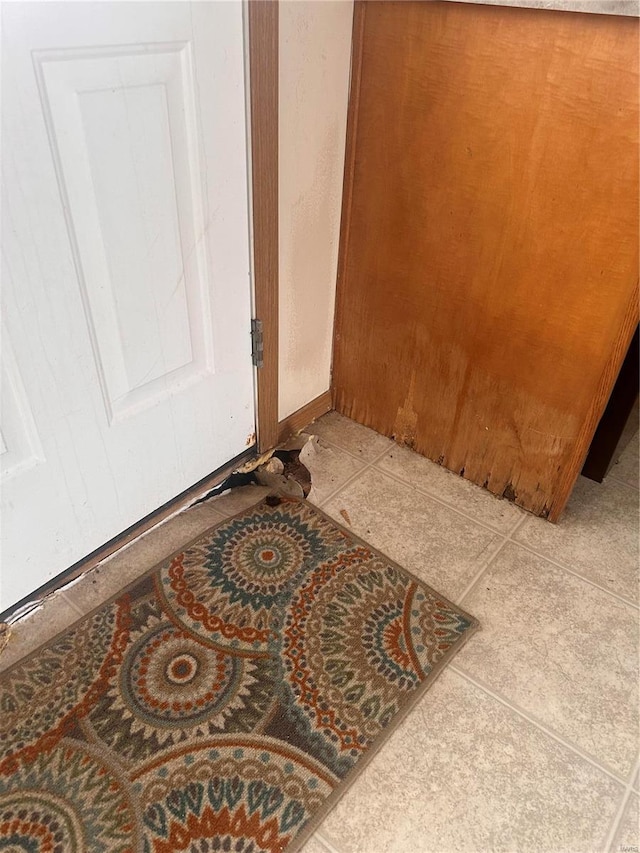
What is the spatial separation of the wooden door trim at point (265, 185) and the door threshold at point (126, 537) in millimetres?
118

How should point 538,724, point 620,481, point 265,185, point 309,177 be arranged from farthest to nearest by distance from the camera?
point 620,481 → point 309,177 → point 265,185 → point 538,724

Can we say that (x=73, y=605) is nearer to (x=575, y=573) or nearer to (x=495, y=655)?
(x=495, y=655)

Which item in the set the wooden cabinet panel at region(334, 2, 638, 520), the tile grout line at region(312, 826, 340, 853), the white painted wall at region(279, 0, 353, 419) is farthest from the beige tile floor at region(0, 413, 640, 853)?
the white painted wall at region(279, 0, 353, 419)

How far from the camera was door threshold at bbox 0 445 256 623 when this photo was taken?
106 centimetres

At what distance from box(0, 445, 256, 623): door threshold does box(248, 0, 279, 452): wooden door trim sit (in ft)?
0.39

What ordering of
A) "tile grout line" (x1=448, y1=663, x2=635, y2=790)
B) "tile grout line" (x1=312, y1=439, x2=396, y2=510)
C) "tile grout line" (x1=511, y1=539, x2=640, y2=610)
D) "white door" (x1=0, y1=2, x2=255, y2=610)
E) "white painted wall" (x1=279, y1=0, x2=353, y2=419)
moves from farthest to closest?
"tile grout line" (x1=312, y1=439, x2=396, y2=510)
"tile grout line" (x1=511, y1=539, x2=640, y2=610)
"white painted wall" (x1=279, y1=0, x2=353, y2=419)
"tile grout line" (x1=448, y1=663, x2=635, y2=790)
"white door" (x1=0, y1=2, x2=255, y2=610)

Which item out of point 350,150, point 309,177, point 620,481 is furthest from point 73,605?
point 620,481

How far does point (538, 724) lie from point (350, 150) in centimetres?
108

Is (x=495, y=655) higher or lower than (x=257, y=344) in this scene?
lower

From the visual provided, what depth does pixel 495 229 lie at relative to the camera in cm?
110

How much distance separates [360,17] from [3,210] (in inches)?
28.8

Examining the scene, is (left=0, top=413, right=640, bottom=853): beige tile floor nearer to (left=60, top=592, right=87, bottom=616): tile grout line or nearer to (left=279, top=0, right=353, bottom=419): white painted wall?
(left=60, top=592, right=87, bottom=616): tile grout line

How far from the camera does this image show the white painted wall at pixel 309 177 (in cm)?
103

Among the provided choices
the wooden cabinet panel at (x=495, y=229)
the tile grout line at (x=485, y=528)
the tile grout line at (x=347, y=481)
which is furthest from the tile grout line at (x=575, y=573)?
the tile grout line at (x=347, y=481)
